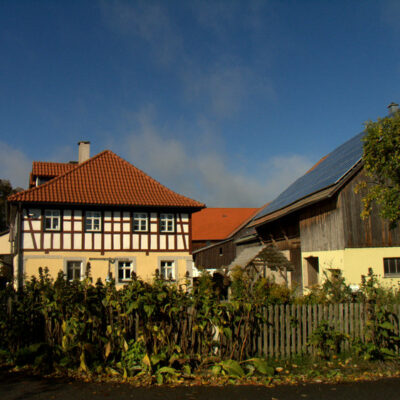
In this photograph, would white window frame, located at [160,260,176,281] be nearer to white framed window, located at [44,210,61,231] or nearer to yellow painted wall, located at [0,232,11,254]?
white framed window, located at [44,210,61,231]

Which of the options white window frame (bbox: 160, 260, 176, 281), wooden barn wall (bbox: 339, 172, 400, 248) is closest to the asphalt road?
wooden barn wall (bbox: 339, 172, 400, 248)

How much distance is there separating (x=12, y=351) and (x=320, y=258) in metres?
12.2

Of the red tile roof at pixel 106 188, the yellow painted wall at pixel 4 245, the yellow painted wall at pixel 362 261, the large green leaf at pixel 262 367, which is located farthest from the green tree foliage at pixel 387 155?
the yellow painted wall at pixel 4 245

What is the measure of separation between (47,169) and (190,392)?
25142 mm

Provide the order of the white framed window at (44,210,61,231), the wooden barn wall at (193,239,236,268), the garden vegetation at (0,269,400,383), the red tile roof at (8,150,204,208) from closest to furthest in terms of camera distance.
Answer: the garden vegetation at (0,269,400,383)
the white framed window at (44,210,61,231)
the red tile roof at (8,150,204,208)
the wooden barn wall at (193,239,236,268)

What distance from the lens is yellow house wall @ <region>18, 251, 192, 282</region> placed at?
2320 cm

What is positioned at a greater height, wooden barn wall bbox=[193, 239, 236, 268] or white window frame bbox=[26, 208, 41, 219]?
white window frame bbox=[26, 208, 41, 219]

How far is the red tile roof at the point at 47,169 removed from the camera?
28.7 m

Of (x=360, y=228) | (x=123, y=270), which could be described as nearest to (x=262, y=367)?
(x=360, y=228)

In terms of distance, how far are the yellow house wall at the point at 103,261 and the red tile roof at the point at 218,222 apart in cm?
2014

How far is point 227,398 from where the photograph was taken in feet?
21.0

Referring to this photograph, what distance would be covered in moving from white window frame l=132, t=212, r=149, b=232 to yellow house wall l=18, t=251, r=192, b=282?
1472 millimetres

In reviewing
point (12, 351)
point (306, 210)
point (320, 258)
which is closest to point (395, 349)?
point (12, 351)

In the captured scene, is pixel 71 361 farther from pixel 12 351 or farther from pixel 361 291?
pixel 361 291
